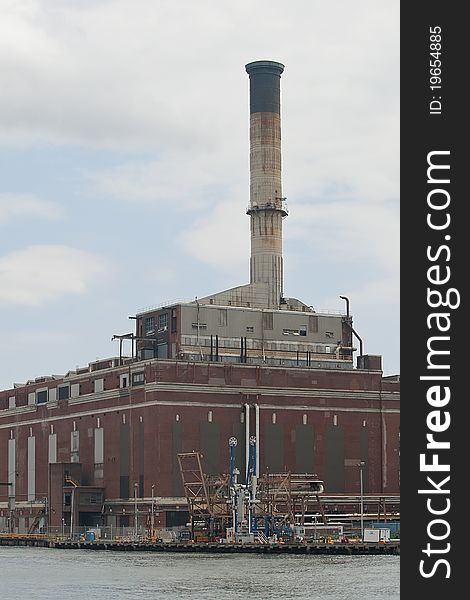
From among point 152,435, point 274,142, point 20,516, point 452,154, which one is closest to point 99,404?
point 152,435

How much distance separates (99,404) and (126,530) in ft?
48.1

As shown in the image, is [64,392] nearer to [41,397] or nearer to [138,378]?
[41,397]

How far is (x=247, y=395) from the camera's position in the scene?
13162 centimetres

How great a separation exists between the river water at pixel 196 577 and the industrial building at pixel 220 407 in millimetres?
18785

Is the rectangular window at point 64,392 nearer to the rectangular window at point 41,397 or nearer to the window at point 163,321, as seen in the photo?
the rectangular window at point 41,397

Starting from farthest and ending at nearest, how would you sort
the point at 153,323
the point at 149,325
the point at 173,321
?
1. the point at 149,325
2. the point at 153,323
3. the point at 173,321

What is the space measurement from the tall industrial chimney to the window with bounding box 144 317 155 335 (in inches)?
521

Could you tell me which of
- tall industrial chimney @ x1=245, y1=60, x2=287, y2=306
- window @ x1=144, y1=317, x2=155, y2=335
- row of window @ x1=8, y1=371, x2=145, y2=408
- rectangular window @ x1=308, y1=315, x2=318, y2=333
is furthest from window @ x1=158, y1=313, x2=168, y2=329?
rectangular window @ x1=308, y1=315, x2=318, y2=333

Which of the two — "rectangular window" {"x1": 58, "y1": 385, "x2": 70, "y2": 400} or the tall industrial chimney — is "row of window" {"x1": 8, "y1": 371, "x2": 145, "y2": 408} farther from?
the tall industrial chimney

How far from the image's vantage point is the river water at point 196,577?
6800 centimetres

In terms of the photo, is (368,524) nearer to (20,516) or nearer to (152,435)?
(152,435)

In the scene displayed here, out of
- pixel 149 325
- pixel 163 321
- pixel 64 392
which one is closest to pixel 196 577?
pixel 163 321

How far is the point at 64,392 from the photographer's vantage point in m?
146

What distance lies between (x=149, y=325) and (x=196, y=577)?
2584 inches
